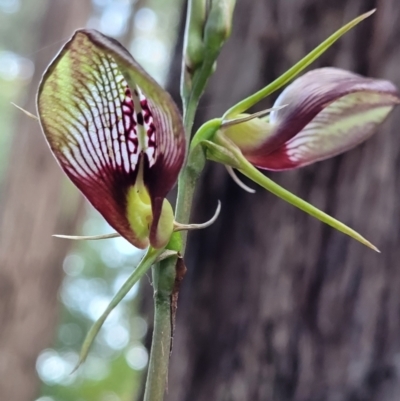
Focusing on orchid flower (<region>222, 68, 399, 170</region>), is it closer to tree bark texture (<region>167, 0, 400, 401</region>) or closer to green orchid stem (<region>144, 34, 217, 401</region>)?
green orchid stem (<region>144, 34, 217, 401</region>)

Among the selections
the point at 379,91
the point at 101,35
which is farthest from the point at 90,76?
the point at 379,91

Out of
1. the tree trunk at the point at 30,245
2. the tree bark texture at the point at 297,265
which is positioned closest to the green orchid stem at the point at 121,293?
the tree bark texture at the point at 297,265

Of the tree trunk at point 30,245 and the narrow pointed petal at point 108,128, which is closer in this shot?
the narrow pointed petal at point 108,128

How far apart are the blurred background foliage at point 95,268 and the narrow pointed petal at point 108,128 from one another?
165 centimetres

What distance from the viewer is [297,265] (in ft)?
2.70

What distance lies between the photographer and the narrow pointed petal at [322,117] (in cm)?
30

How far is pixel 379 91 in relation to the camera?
0.31 m

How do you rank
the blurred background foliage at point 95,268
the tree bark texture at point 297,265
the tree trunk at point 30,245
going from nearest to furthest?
the tree bark texture at point 297,265 → the tree trunk at point 30,245 → the blurred background foliage at point 95,268

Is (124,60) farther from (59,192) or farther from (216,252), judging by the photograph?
(59,192)

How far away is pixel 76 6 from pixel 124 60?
1.49 m

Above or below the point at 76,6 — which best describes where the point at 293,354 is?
below

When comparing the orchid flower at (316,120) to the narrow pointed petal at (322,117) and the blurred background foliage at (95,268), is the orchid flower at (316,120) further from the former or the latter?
the blurred background foliage at (95,268)

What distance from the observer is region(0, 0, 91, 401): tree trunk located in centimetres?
144

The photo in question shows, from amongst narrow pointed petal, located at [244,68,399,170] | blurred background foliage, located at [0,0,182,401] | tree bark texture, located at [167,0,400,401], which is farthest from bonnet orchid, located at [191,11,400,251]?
blurred background foliage, located at [0,0,182,401]
